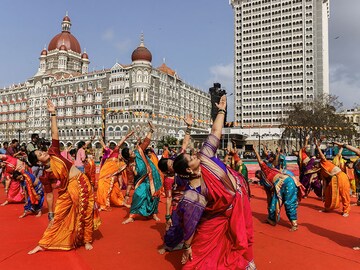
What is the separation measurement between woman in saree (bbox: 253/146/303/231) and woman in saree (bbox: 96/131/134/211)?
3.34 m

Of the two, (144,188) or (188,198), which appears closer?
(188,198)

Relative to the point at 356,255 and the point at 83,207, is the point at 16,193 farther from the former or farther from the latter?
the point at 356,255

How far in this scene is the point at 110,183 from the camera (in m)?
7.29

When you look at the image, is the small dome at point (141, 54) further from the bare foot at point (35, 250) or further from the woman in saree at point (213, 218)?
the woman in saree at point (213, 218)

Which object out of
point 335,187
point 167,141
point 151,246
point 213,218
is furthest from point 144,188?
point 167,141

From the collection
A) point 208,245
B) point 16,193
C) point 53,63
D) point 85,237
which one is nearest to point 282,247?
point 208,245

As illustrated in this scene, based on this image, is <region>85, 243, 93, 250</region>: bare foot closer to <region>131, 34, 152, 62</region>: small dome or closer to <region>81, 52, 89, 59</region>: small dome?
<region>131, 34, 152, 62</region>: small dome

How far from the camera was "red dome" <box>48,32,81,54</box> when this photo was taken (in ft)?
222

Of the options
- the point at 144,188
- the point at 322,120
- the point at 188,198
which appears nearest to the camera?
the point at 188,198

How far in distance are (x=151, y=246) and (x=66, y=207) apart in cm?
139

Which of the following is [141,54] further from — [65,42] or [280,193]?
[280,193]

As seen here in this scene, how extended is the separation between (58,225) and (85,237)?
439mm

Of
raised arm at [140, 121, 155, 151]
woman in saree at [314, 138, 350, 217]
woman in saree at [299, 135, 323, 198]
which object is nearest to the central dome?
woman in saree at [299, 135, 323, 198]

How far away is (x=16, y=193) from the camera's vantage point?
324 inches
